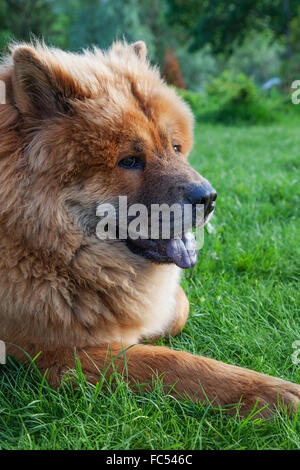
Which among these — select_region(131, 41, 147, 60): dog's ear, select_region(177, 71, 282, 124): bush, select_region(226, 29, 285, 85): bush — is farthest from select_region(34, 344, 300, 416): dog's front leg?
select_region(226, 29, 285, 85): bush

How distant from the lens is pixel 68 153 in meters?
1.96

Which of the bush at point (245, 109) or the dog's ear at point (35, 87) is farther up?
the bush at point (245, 109)

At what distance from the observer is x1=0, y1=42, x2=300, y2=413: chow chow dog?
1.93 meters

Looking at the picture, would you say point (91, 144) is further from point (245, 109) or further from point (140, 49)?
point (245, 109)

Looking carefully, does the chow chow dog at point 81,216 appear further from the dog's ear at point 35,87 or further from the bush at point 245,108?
the bush at point 245,108

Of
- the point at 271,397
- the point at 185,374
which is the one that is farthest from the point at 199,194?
the point at 271,397

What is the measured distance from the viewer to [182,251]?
2273 millimetres

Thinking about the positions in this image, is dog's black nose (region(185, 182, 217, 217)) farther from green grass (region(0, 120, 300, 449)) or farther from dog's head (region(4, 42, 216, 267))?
green grass (region(0, 120, 300, 449))

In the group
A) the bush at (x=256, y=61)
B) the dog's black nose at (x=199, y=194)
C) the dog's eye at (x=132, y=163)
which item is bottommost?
the dog's black nose at (x=199, y=194)

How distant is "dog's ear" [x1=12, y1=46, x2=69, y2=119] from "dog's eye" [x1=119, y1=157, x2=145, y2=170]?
339mm

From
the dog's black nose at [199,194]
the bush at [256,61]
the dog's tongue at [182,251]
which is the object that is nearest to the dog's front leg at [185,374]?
the dog's tongue at [182,251]

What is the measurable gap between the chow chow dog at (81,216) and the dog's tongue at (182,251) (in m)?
0.05

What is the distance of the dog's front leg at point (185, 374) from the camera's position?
5.87 ft
